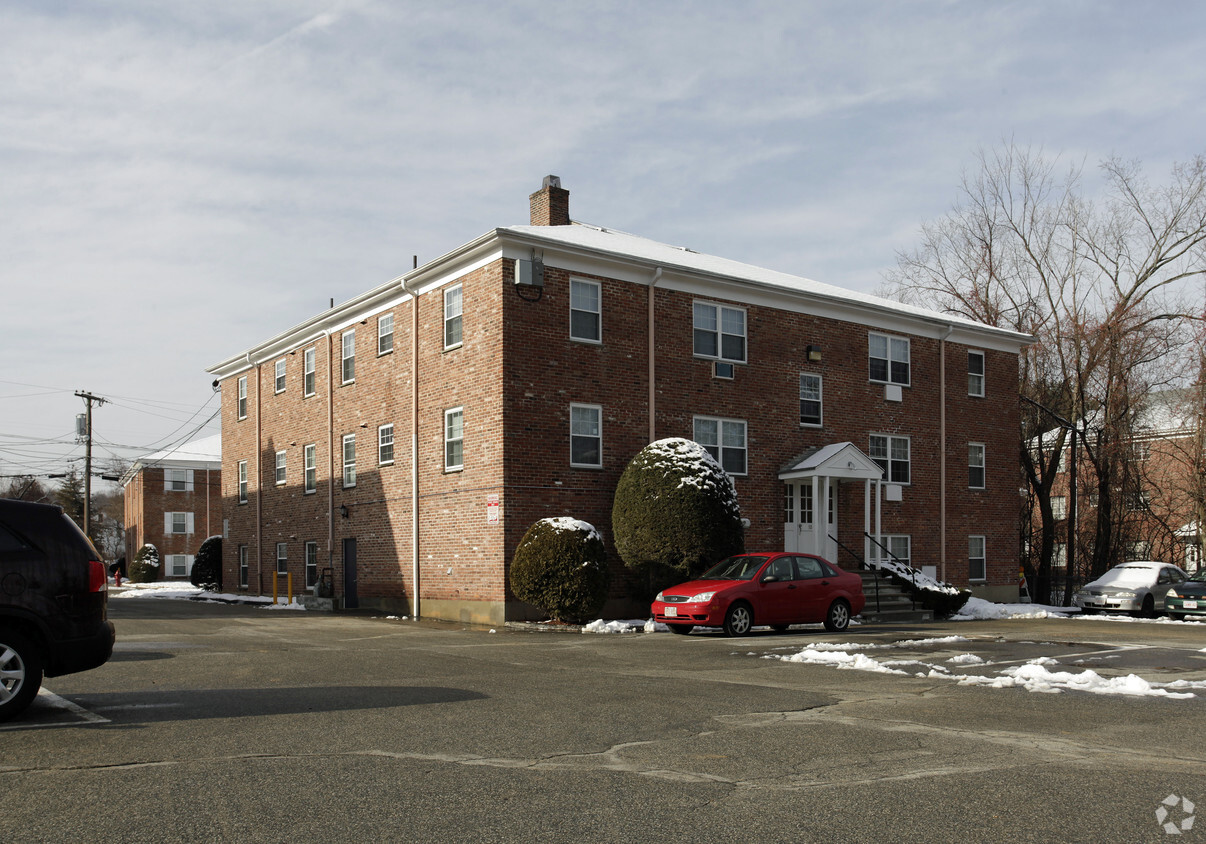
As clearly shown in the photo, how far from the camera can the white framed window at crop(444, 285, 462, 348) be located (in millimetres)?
23016

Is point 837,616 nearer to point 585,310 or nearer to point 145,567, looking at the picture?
point 585,310

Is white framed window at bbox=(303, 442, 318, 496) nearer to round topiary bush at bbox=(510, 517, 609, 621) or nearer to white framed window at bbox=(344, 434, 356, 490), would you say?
white framed window at bbox=(344, 434, 356, 490)

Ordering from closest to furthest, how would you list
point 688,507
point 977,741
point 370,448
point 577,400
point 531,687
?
point 977,741 < point 531,687 < point 688,507 < point 577,400 < point 370,448

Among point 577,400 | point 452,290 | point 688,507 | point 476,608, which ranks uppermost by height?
point 452,290

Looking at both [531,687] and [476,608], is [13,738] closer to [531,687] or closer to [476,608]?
[531,687]

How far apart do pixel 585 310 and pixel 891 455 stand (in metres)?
10.2

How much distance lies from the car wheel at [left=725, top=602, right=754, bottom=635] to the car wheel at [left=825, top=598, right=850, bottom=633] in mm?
1709

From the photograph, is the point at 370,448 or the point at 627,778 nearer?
the point at 627,778

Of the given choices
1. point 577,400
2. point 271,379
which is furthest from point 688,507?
point 271,379

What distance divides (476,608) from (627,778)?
15.6m

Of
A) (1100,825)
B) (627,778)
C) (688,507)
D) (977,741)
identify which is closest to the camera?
(1100,825)

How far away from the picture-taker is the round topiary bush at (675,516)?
20.5 m

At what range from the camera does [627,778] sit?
6.46m

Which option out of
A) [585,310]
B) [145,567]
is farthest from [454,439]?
[145,567]
